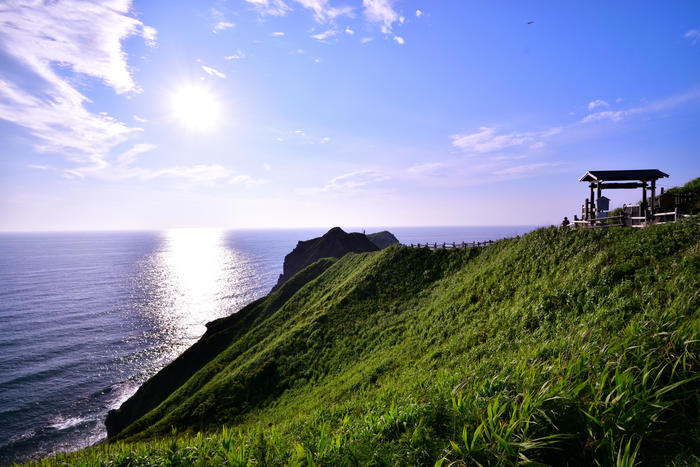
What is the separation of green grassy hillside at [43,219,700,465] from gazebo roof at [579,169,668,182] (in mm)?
5782

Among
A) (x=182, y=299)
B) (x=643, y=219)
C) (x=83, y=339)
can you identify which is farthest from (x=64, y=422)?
(x=182, y=299)

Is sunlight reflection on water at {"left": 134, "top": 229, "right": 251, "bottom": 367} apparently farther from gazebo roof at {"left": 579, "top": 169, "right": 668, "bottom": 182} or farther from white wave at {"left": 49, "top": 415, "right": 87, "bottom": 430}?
gazebo roof at {"left": 579, "top": 169, "right": 668, "bottom": 182}

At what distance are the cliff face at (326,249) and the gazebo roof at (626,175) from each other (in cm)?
6180

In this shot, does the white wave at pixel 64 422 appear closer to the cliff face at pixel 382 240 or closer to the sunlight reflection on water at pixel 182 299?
the sunlight reflection on water at pixel 182 299

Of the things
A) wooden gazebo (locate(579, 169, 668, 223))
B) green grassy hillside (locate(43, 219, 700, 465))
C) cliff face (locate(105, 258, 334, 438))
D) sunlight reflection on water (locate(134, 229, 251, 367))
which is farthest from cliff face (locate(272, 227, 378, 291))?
wooden gazebo (locate(579, 169, 668, 223))

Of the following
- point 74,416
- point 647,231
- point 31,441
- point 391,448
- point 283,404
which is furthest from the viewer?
point 74,416

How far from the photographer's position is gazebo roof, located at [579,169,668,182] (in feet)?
71.3

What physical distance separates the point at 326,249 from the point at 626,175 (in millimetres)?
68072

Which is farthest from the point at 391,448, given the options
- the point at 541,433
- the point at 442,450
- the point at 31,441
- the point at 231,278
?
the point at 231,278

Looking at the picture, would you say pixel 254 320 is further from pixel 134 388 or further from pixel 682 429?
pixel 682 429

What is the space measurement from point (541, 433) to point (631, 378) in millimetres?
1766

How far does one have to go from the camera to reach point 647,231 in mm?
15969

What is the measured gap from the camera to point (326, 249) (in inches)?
3270

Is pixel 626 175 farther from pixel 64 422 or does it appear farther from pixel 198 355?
pixel 64 422
